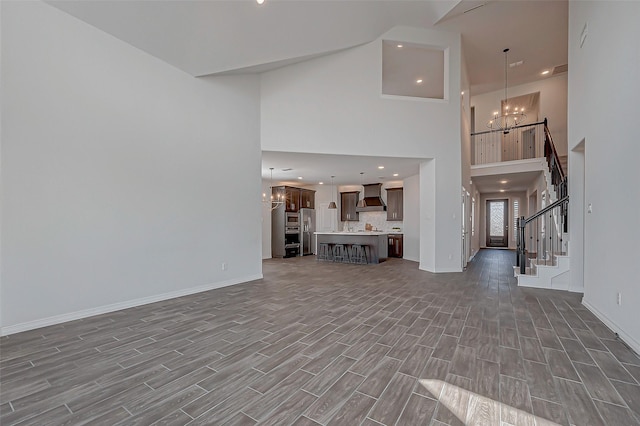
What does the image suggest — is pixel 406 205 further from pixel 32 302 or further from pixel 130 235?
pixel 32 302

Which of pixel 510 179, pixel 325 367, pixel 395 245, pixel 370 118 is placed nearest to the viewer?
pixel 325 367

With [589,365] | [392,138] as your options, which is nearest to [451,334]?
[589,365]

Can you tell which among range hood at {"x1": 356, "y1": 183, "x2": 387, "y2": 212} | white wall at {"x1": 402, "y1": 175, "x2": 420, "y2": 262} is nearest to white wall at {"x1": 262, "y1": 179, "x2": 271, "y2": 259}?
range hood at {"x1": 356, "y1": 183, "x2": 387, "y2": 212}

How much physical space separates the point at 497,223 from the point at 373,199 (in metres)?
6.76

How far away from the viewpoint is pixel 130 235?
3996mm

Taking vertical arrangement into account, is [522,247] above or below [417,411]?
above

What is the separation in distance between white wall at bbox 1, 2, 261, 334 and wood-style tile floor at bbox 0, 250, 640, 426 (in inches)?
21.0

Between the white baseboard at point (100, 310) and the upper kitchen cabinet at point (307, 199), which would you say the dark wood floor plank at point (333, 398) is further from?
the upper kitchen cabinet at point (307, 199)

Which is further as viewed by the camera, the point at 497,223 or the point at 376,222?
the point at 497,223

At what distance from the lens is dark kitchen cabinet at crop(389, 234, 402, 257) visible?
9.63m

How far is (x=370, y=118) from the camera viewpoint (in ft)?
20.6

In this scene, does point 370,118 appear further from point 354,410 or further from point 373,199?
point 354,410

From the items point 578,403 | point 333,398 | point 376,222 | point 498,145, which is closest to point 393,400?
point 333,398

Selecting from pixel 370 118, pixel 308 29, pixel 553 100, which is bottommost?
pixel 370 118
